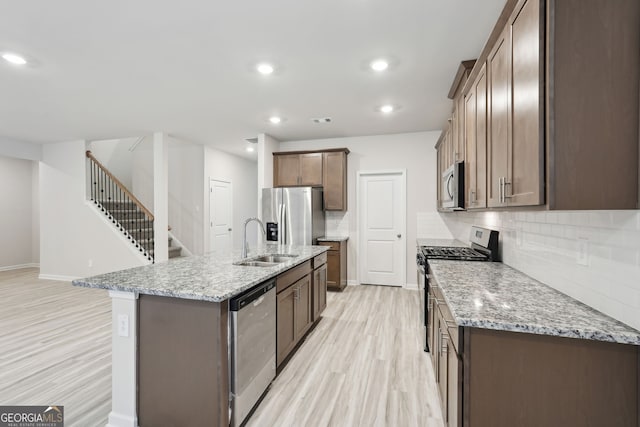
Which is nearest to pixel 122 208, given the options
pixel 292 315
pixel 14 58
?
pixel 14 58

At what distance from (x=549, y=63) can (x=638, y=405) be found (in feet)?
4.34

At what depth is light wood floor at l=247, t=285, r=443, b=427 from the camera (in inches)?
77.5

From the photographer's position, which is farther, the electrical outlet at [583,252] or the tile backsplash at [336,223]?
the tile backsplash at [336,223]

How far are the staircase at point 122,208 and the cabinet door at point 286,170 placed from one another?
8.79 feet

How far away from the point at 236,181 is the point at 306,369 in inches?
223

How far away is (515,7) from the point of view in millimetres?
1424

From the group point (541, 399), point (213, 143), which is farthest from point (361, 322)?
point (213, 143)

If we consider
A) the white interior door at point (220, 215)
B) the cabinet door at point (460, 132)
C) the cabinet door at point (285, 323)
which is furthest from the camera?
the white interior door at point (220, 215)

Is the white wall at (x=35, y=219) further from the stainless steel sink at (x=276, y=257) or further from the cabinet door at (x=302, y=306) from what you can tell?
the cabinet door at (x=302, y=306)

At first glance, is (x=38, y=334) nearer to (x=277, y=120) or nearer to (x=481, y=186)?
(x=277, y=120)

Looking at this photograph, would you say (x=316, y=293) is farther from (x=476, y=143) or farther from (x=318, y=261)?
(x=476, y=143)

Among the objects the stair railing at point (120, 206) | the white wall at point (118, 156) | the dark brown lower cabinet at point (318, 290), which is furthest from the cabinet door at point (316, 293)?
the white wall at point (118, 156)

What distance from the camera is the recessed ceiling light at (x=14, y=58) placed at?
252 cm

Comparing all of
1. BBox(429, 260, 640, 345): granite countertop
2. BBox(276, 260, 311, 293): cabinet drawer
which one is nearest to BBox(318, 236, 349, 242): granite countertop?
BBox(276, 260, 311, 293): cabinet drawer
